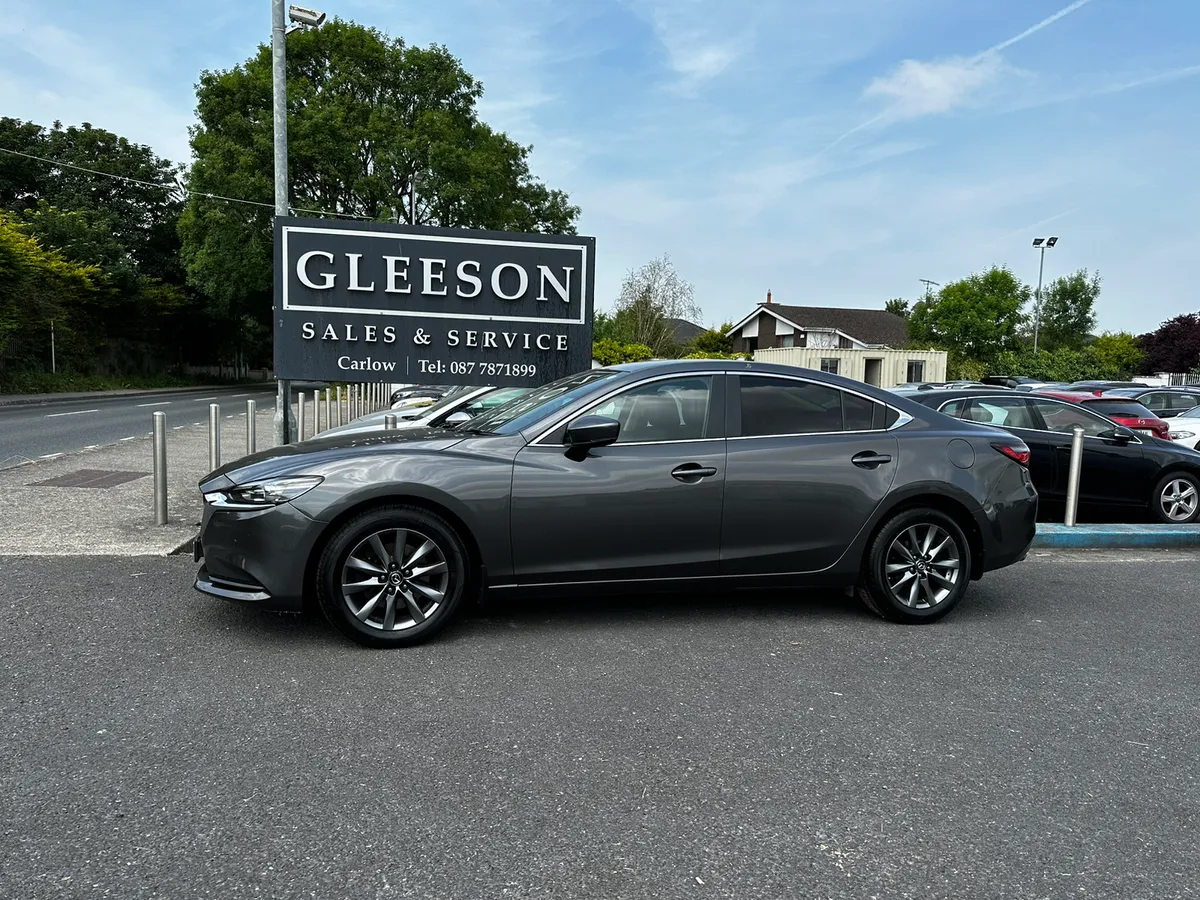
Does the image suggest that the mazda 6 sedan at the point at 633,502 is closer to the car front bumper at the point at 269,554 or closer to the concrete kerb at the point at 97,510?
the car front bumper at the point at 269,554

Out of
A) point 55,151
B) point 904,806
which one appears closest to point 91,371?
point 55,151

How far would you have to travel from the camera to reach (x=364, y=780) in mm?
3145

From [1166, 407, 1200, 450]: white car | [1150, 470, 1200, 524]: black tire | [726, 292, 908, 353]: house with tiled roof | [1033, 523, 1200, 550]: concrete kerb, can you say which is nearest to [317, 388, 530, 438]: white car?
[1033, 523, 1200, 550]: concrete kerb

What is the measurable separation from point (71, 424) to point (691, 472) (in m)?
17.0

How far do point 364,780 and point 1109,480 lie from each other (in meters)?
8.55

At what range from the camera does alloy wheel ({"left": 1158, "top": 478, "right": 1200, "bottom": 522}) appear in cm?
906

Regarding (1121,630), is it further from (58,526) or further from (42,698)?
(58,526)

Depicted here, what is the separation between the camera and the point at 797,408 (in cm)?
525

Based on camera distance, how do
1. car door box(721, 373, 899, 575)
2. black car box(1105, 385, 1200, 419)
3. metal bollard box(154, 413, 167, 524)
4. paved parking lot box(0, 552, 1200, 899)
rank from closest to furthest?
paved parking lot box(0, 552, 1200, 899), car door box(721, 373, 899, 575), metal bollard box(154, 413, 167, 524), black car box(1105, 385, 1200, 419)

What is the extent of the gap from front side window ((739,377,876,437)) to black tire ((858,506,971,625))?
0.65 m

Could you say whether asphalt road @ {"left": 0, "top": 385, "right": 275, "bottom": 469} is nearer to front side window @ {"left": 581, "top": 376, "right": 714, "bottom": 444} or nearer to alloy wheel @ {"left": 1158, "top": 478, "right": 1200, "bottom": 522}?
front side window @ {"left": 581, "top": 376, "right": 714, "bottom": 444}

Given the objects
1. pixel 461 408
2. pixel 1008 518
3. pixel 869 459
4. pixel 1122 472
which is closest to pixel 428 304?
pixel 461 408

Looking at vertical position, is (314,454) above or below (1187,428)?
above

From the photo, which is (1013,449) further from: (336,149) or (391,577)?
(336,149)
